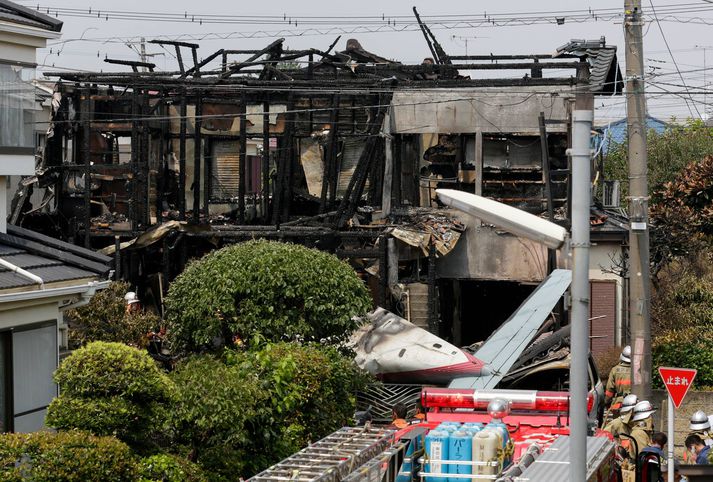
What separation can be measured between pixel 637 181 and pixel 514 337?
15.6 ft

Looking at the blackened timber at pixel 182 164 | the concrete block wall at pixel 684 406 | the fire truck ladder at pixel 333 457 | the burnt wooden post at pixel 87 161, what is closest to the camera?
the fire truck ladder at pixel 333 457

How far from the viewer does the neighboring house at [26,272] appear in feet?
45.6

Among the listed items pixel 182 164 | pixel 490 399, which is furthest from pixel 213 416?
pixel 182 164

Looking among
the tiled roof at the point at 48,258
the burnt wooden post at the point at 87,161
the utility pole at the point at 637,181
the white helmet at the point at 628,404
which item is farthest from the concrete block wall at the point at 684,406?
the burnt wooden post at the point at 87,161

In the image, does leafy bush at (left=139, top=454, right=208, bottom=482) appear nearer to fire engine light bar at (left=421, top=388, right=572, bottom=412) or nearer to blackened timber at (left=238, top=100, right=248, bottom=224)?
fire engine light bar at (left=421, top=388, right=572, bottom=412)

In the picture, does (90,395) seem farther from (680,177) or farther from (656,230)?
(680,177)

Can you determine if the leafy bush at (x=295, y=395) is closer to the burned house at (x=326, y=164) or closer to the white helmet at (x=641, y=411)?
the white helmet at (x=641, y=411)

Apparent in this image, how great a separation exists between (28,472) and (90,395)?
133 cm

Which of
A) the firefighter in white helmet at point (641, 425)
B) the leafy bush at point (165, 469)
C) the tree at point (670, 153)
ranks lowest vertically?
the firefighter in white helmet at point (641, 425)

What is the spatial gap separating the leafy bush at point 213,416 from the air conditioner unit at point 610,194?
23390mm

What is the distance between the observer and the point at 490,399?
15102mm

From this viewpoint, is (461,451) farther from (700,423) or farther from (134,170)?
(134,170)

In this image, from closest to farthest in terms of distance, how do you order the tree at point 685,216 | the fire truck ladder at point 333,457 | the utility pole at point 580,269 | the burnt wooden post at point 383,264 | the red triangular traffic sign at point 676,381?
the utility pole at point 580,269
the fire truck ladder at point 333,457
the red triangular traffic sign at point 676,381
the tree at point 685,216
the burnt wooden post at point 383,264

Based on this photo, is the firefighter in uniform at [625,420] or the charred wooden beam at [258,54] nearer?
the firefighter in uniform at [625,420]
